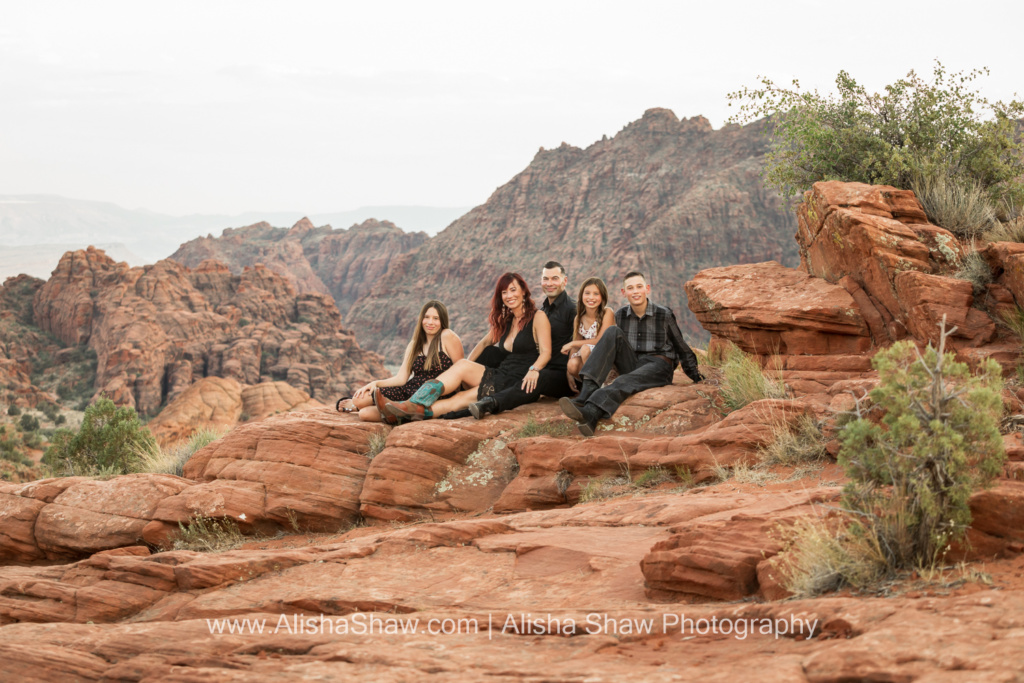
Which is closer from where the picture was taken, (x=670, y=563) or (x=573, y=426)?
(x=670, y=563)

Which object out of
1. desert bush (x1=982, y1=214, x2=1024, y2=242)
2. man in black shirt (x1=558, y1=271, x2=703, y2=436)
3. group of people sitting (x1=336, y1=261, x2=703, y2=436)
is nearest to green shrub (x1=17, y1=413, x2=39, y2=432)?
group of people sitting (x1=336, y1=261, x2=703, y2=436)

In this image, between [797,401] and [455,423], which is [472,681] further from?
[455,423]

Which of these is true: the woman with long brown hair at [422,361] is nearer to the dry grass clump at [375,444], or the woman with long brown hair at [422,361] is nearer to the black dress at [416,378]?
the black dress at [416,378]

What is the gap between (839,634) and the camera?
3.16m

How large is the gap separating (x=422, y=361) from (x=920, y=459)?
6.46 metres

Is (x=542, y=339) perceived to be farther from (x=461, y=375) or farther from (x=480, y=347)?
(x=461, y=375)

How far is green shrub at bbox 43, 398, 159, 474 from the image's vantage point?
13.3 metres

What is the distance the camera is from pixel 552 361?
9.18 meters

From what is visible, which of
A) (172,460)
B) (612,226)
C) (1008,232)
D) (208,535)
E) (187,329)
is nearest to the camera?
(208,535)

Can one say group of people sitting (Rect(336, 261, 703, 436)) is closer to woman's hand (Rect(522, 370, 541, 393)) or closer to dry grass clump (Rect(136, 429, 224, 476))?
woman's hand (Rect(522, 370, 541, 393))

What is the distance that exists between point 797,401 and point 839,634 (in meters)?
4.20

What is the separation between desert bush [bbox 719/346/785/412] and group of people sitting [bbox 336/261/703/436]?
691 mm

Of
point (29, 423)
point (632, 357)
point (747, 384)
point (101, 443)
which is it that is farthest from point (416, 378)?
point (29, 423)

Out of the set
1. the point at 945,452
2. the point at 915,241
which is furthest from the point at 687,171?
the point at 945,452
